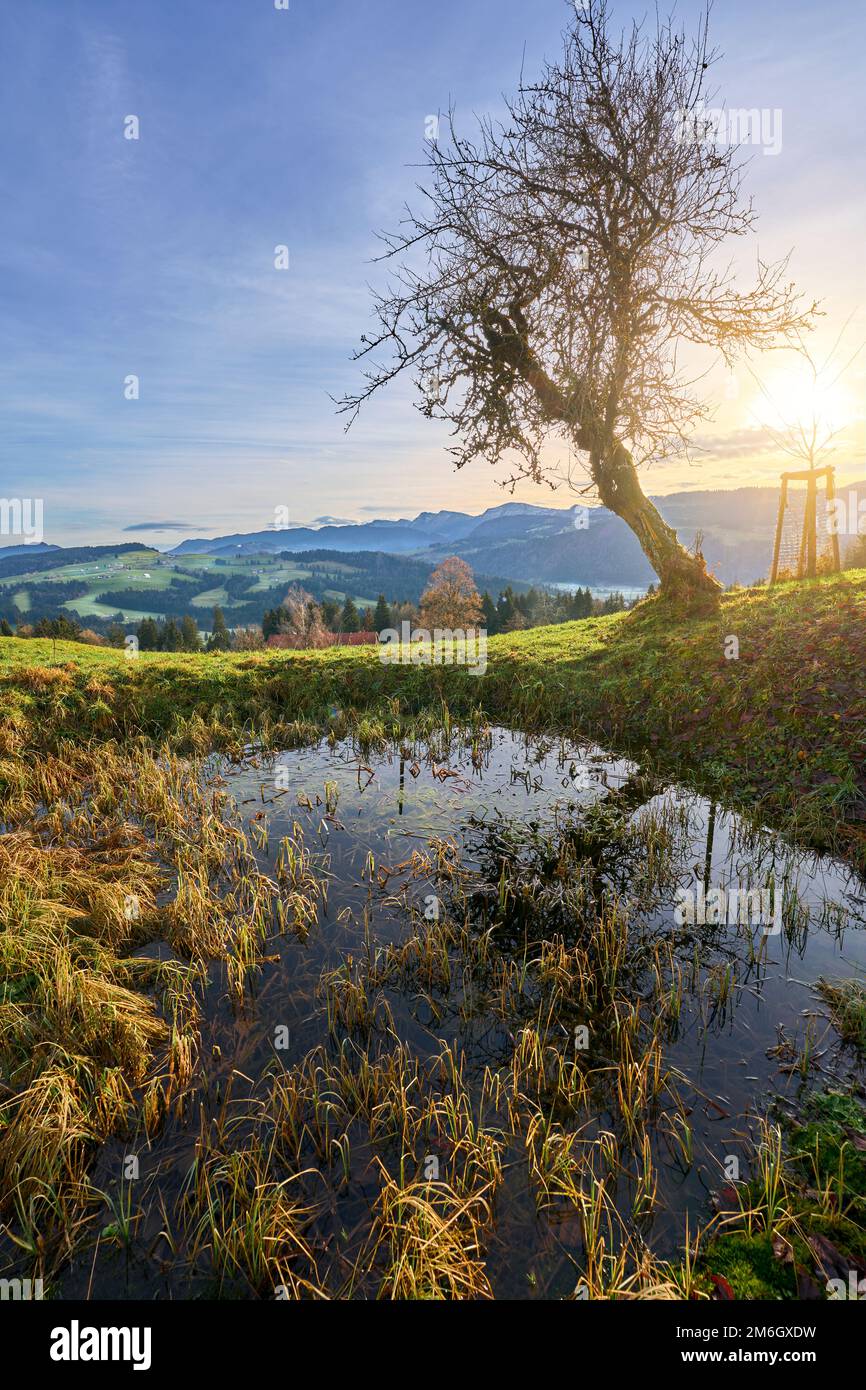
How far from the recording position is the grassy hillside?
10234 millimetres

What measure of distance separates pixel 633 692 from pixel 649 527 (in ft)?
25.2

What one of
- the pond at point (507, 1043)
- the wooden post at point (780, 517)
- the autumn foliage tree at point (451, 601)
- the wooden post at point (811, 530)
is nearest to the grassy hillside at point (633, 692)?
the pond at point (507, 1043)

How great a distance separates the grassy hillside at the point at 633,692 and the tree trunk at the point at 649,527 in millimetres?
952

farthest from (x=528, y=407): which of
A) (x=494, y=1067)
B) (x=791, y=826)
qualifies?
(x=494, y=1067)

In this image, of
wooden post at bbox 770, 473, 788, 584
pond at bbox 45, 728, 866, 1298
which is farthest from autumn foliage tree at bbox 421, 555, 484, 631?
pond at bbox 45, 728, 866, 1298

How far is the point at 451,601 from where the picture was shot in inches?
3110

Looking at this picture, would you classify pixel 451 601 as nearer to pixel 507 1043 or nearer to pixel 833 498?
pixel 833 498

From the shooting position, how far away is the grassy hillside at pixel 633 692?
33.6ft

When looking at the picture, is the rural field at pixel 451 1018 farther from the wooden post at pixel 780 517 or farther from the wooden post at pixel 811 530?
the wooden post at pixel 780 517

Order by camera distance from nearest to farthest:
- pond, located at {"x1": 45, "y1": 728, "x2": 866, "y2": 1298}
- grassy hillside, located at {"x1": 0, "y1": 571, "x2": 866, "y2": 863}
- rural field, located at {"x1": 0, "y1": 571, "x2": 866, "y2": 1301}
→ rural field, located at {"x1": 0, "y1": 571, "x2": 866, "y2": 1301}, pond, located at {"x1": 45, "y1": 728, "x2": 866, "y2": 1298}, grassy hillside, located at {"x1": 0, "y1": 571, "x2": 866, "y2": 863}

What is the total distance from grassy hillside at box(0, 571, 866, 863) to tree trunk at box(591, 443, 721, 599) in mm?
952

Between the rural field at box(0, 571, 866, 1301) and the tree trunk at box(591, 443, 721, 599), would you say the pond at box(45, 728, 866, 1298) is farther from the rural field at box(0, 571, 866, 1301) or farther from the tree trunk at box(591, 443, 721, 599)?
the tree trunk at box(591, 443, 721, 599)

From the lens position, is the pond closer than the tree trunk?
Yes
